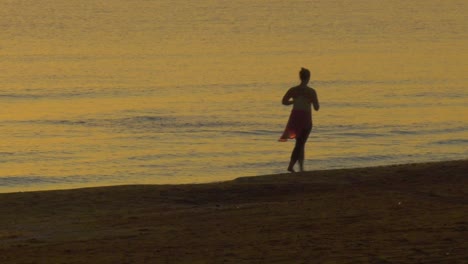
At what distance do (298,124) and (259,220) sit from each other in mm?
3869

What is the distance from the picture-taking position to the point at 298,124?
15820 mm

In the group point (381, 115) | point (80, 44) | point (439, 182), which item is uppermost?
point (80, 44)

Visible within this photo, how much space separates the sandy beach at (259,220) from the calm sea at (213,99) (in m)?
6.97

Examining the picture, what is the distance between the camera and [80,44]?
5888cm

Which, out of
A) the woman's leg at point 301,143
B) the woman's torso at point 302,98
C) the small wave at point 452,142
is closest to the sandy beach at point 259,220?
the woman's leg at point 301,143

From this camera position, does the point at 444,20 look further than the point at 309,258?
Yes

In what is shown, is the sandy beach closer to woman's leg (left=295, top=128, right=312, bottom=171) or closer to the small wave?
woman's leg (left=295, top=128, right=312, bottom=171)

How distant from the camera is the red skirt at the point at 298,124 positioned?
15.7 metres

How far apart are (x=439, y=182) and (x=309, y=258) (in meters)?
4.76

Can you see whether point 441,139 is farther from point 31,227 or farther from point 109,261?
point 109,261

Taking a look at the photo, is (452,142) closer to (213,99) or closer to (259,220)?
(213,99)

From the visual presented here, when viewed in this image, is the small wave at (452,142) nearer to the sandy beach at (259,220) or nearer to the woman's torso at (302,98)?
the sandy beach at (259,220)

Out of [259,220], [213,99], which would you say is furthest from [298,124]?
[213,99]

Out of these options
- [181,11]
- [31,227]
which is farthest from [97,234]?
[181,11]
